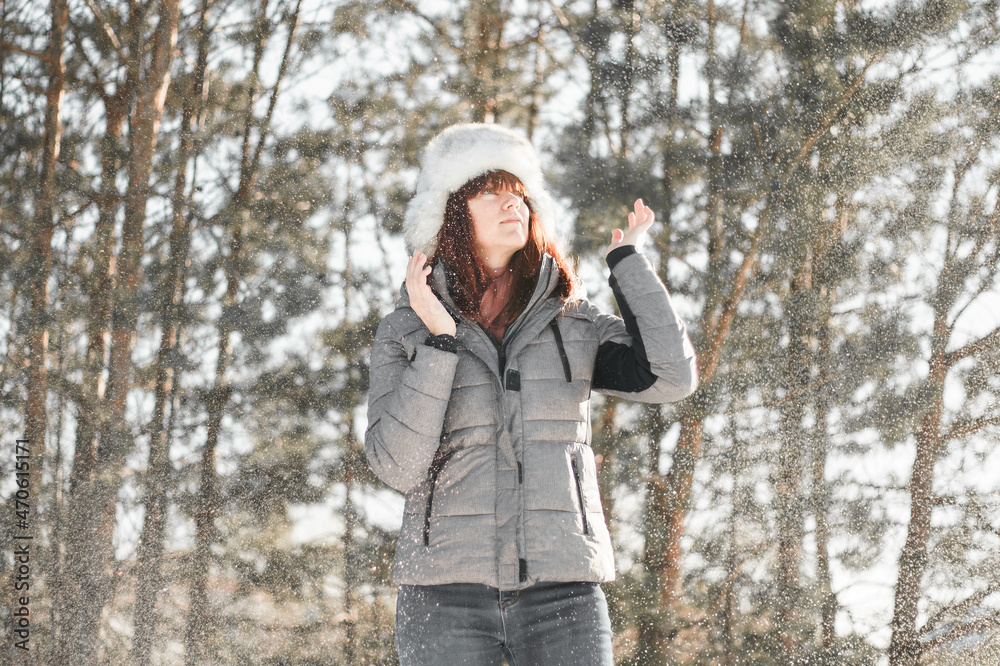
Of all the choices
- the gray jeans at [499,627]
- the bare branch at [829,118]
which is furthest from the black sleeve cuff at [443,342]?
the bare branch at [829,118]

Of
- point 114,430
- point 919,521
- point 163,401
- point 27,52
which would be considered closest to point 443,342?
point 163,401

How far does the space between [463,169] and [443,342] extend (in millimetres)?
436

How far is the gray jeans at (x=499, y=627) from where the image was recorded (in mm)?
1164

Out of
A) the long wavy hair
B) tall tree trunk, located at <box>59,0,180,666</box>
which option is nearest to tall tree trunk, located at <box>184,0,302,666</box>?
tall tree trunk, located at <box>59,0,180,666</box>

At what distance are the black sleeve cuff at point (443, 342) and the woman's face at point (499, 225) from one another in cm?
22

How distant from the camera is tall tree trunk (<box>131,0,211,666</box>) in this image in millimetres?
2250

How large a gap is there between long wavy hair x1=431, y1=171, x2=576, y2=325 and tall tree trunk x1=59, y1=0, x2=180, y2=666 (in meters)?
1.36

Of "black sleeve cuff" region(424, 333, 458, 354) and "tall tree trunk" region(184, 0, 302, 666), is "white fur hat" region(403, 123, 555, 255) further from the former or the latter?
"tall tree trunk" region(184, 0, 302, 666)

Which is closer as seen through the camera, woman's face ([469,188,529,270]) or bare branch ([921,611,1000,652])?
woman's face ([469,188,529,270])

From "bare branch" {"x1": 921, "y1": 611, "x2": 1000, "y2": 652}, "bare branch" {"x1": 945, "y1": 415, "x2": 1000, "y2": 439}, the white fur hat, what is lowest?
"bare branch" {"x1": 921, "y1": 611, "x2": 1000, "y2": 652}

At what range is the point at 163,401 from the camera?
229cm

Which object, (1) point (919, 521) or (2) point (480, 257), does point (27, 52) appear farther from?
(1) point (919, 521)

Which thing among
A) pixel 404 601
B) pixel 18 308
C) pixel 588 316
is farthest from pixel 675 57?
pixel 18 308

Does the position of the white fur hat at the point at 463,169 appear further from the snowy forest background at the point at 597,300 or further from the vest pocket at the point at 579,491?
the snowy forest background at the point at 597,300
